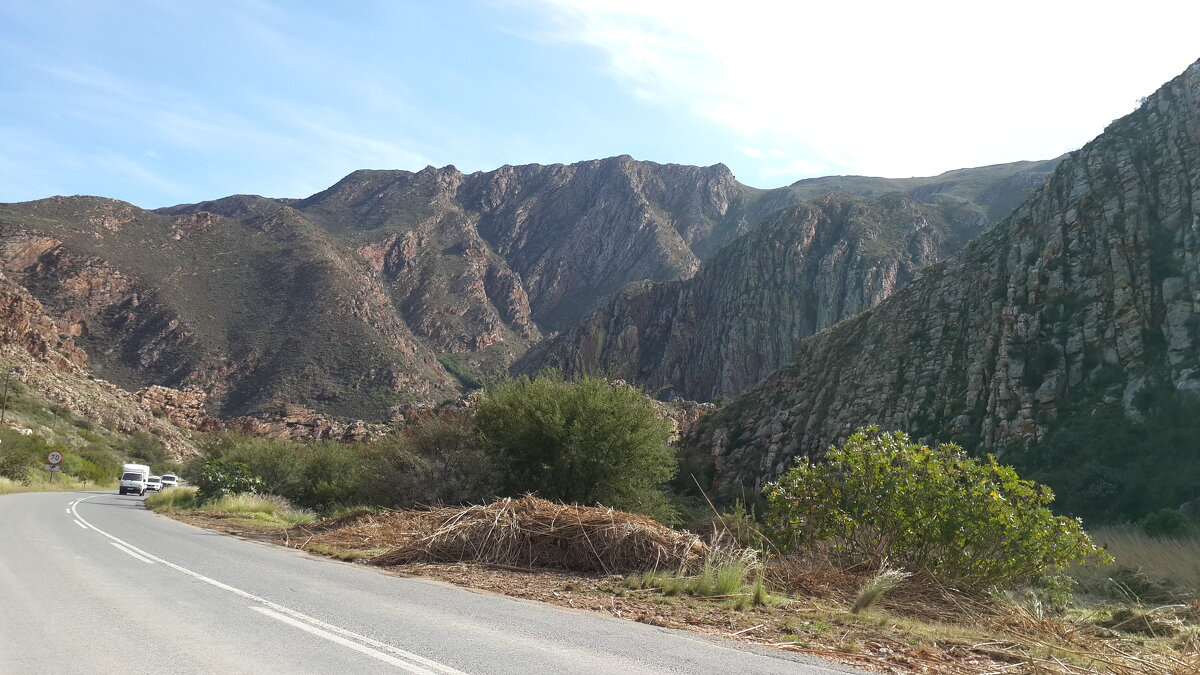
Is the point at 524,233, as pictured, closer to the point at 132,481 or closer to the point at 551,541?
the point at 132,481

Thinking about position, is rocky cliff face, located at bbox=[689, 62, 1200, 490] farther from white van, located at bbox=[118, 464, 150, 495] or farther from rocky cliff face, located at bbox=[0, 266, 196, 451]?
rocky cliff face, located at bbox=[0, 266, 196, 451]

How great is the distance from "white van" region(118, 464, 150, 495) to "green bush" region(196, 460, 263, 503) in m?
18.1

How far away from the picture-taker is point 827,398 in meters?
44.5

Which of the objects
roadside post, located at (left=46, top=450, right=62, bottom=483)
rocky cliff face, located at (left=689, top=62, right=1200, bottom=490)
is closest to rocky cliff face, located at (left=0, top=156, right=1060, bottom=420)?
roadside post, located at (left=46, top=450, right=62, bottom=483)

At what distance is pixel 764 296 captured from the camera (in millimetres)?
103250

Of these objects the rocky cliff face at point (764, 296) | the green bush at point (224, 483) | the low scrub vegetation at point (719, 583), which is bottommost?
the green bush at point (224, 483)

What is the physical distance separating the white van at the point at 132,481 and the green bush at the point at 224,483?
59.4ft

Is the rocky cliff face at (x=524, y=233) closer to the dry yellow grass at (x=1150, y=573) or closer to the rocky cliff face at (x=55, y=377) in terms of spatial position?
the rocky cliff face at (x=55, y=377)

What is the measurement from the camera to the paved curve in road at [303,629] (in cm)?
553

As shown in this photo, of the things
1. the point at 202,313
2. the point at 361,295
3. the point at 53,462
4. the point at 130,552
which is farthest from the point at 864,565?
the point at 361,295

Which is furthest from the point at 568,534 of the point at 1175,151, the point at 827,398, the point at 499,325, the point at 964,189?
the point at 964,189

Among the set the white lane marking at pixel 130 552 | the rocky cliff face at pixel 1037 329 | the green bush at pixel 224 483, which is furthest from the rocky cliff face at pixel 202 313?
the white lane marking at pixel 130 552

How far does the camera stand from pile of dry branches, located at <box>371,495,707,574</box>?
1106cm

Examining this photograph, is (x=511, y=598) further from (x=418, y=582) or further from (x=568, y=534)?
(x=568, y=534)
